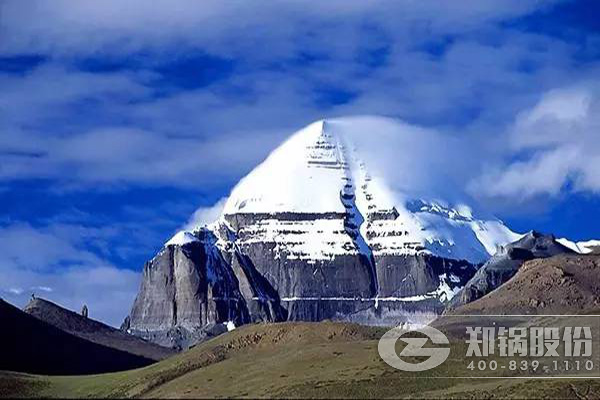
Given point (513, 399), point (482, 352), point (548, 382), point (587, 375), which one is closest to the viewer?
point (513, 399)

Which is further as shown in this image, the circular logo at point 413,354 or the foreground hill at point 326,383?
the circular logo at point 413,354

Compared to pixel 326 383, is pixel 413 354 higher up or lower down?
higher up

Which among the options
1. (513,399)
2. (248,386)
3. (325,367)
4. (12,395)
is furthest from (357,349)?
(12,395)

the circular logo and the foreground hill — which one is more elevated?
the circular logo

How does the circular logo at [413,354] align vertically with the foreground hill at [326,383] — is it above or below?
above

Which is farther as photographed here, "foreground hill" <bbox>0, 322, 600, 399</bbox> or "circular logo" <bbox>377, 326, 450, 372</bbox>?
"circular logo" <bbox>377, 326, 450, 372</bbox>

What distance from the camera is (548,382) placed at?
Result: 559ft

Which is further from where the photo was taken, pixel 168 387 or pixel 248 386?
pixel 168 387

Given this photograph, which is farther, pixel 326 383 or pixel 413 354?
pixel 413 354

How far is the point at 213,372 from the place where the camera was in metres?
192

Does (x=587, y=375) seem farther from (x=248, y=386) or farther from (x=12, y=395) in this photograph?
(x=12, y=395)

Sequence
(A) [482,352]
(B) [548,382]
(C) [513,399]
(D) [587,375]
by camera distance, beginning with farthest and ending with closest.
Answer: (A) [482,352] → (D) [587,375] → (B) [548,382] → (C) [513,399]

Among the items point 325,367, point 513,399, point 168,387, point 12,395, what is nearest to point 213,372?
point 168,387

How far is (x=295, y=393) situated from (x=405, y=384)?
17093mm
